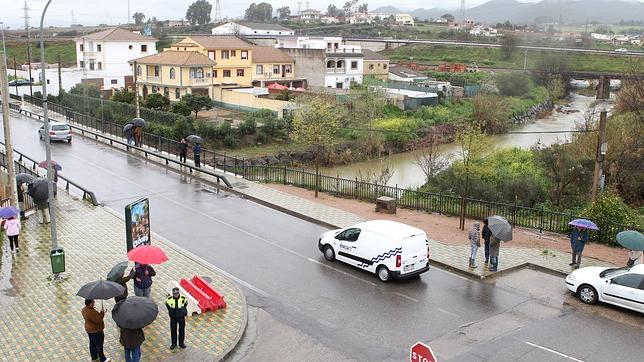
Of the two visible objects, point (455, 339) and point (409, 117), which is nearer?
point (455, 339)

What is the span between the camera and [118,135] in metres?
41.6

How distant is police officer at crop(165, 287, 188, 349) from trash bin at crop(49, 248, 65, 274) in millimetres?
5052

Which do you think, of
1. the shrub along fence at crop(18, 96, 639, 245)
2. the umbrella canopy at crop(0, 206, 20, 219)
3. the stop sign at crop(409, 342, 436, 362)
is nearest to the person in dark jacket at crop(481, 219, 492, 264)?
the shrub along fence at crop(18, 96, 639, 245)

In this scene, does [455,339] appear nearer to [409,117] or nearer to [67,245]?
[67,245]

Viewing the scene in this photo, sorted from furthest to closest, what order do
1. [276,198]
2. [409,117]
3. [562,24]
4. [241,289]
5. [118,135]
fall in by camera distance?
[562,24]
[409,117]
[118,135]
[276,198]
[241,289]

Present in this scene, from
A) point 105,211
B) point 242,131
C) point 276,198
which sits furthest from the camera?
point 242,131

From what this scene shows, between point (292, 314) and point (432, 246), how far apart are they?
6.97 metres

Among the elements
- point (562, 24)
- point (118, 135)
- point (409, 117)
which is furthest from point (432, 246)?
point (562, 24)

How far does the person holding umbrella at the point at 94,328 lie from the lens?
1127 centimetres

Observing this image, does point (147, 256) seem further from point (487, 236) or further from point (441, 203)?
point (441, 203)

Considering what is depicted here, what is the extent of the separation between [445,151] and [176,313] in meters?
42.5

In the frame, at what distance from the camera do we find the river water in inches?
1664

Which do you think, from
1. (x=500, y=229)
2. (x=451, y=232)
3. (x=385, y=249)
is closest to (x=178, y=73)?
(x=451, y=232)

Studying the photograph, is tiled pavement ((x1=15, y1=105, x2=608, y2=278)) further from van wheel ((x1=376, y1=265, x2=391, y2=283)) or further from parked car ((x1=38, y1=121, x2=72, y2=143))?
parked car ((x1=38, y1=121, x2=72, y2=143))
